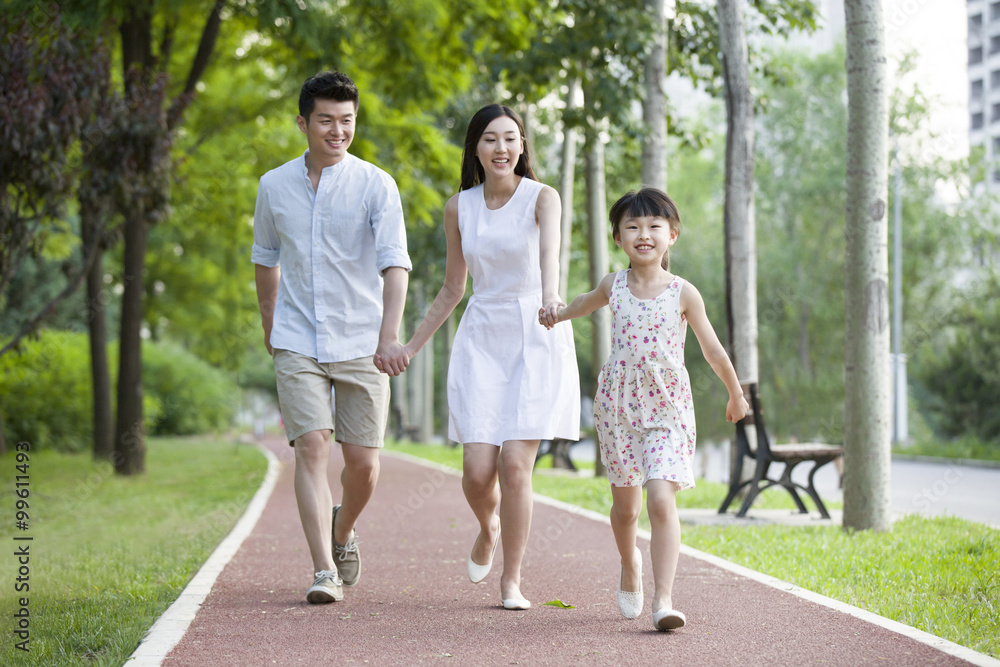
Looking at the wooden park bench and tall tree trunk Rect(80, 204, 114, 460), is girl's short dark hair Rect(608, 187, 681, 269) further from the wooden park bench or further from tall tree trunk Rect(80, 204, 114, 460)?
tall tree trunk Rect(80, 204, 114, 460)

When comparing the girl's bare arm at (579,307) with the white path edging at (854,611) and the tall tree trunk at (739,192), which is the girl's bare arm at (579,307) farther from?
the tall tree trunk at (739,192)

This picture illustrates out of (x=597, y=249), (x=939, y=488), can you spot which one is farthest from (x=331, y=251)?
(x=939, y=488)

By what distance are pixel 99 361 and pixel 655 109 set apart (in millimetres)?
9849

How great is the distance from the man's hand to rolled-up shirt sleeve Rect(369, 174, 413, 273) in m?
0.43

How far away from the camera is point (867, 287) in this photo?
24.3 feet

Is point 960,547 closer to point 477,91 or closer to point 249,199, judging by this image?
point 249,199

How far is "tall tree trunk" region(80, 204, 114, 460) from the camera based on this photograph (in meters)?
15.8

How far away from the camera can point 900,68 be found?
32.0m

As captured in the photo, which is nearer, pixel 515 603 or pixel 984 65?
pixel 515 603

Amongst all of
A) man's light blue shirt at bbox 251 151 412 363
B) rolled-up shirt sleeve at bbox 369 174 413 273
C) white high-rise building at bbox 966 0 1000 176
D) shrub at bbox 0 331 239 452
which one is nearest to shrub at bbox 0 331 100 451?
shrub at bbox 0 331 239 452

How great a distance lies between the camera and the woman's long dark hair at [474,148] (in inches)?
192

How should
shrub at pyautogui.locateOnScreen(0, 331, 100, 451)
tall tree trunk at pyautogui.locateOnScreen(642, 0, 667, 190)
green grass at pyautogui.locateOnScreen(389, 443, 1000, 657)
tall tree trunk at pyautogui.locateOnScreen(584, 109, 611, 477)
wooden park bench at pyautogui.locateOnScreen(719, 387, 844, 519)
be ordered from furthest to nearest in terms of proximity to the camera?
shrub at pyautogui.locateOnScreen(0, 331, 100, 451) → tall tree trunk at pyautogui.locateOnScreen(584, 109, 611, 477) → tall tree trunk at pyautogui.locateOnScreen(642, 0, 667, 190) → wooden park bench at pyautogui.locateOnScreen(719, 387, 844, 519) → green grass at pyautogui.locateOnScreen(389, 443, 1000, 657)

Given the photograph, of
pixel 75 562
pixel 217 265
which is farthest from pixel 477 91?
pixel 75 562

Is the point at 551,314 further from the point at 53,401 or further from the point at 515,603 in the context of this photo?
the point at 53,401
